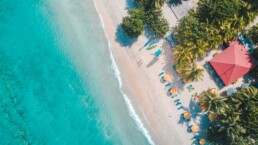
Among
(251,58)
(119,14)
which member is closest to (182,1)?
(119,14)

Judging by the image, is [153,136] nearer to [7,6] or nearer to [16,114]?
[16,114]

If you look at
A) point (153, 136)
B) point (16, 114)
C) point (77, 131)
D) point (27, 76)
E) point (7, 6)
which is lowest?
point (153, 136)

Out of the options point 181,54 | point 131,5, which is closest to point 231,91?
point 181,54

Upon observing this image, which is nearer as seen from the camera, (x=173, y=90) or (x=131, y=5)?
(x=173, y=90)

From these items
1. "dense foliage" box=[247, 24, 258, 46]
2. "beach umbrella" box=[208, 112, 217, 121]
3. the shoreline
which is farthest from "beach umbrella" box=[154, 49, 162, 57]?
"dense foliage" box=[247, 24, 258, 46]

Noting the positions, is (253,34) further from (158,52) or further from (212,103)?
(158,52)

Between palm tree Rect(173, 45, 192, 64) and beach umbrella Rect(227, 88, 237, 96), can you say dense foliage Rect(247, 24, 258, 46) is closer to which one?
beach umbrella Rect(227, 88, 237, 96)
